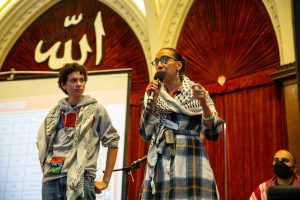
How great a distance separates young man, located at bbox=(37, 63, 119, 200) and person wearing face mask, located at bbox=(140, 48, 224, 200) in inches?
13.5

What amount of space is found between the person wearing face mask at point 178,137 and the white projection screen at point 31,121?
188 cm

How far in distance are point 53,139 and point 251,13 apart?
153 inches

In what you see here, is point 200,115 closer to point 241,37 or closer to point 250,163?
point 250,163

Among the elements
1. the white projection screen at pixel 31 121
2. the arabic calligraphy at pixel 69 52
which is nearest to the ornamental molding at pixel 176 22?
the arabic calligraphy at pixel 69 52

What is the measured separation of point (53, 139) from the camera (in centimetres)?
229

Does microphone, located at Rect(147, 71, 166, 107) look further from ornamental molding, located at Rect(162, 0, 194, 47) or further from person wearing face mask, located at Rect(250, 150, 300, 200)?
ornamental molding, located at Rect(162, 0, 194, 47)

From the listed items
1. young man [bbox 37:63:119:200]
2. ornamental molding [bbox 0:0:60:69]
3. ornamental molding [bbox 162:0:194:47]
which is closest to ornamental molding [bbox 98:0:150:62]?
ornamental molding [bbox 162:0:194:47]

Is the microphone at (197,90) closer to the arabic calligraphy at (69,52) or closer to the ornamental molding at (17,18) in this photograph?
the arabic calligraphy at (69,52)

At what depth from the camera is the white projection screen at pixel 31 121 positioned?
3.96 m

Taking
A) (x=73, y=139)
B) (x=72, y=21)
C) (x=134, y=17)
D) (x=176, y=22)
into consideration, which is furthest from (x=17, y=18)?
(x=73, y=139)

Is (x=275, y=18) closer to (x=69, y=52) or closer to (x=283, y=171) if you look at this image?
(x=283, y=171)

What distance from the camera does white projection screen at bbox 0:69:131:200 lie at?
3963 mm

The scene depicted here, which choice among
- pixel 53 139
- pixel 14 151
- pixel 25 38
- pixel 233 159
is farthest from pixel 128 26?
pixel 53 139

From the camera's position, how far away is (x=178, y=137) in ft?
6.51
